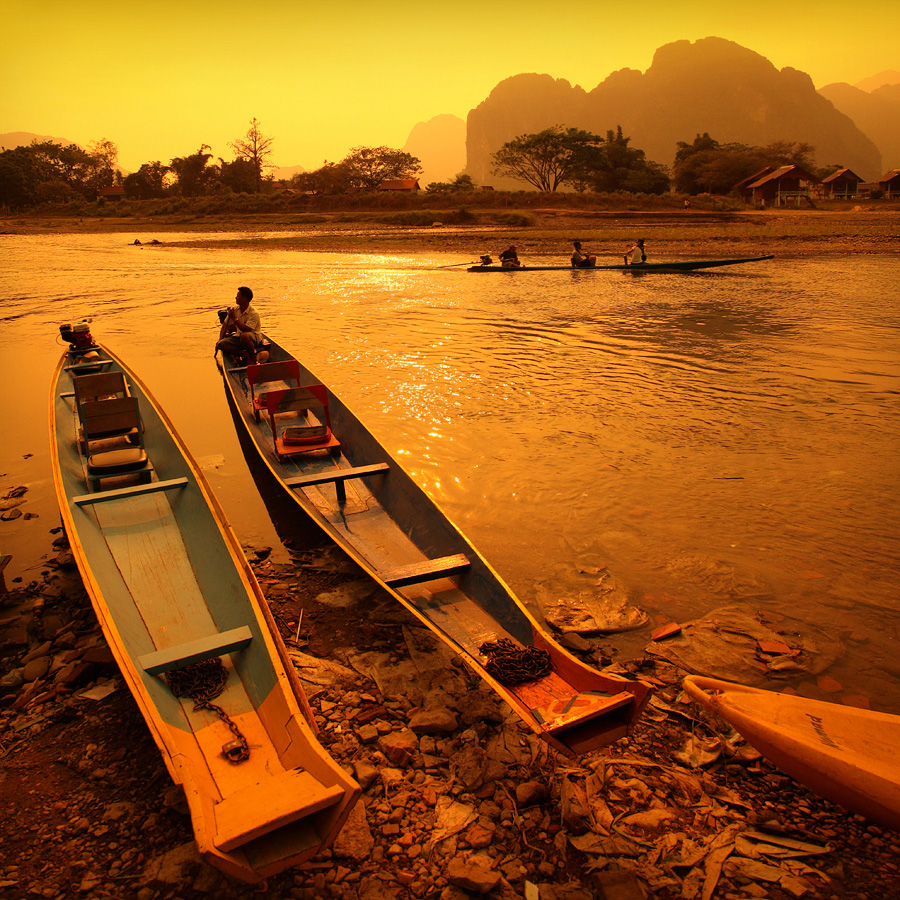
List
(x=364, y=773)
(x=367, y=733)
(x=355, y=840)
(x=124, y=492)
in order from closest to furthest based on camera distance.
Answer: (x=355, y=840)
(x=364, y=773)
(x=367, y=733)
(x=124, y=492)

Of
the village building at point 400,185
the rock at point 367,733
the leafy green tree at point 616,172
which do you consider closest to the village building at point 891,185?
the leafy green tree at point 616,172

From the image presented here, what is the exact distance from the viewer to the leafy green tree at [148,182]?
77.6 m

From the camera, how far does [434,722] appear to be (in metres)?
3.95

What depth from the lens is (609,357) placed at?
1280cm

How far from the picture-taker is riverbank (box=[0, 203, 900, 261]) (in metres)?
30.2

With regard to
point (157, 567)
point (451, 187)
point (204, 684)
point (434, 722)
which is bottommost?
point (434, 722)

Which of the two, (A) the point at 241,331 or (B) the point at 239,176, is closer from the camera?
(A) the point at 241,331

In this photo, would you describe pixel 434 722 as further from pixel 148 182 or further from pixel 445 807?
pixel 148 182

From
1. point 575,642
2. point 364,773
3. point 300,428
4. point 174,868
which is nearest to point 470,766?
point 364,773

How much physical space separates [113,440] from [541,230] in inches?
1446

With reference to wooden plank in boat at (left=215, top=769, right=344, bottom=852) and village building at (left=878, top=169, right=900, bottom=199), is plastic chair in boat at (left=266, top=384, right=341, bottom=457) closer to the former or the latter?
wooden plank in boat at (left=215, top=769, right=344, bottom=852)

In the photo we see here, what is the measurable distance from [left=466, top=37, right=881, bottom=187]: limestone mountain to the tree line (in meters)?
86.7

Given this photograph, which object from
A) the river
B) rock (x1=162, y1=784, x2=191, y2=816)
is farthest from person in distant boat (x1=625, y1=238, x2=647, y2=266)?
rock (x1=162, y1=784, x2=191, y2=816)

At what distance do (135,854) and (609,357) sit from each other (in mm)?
11361
